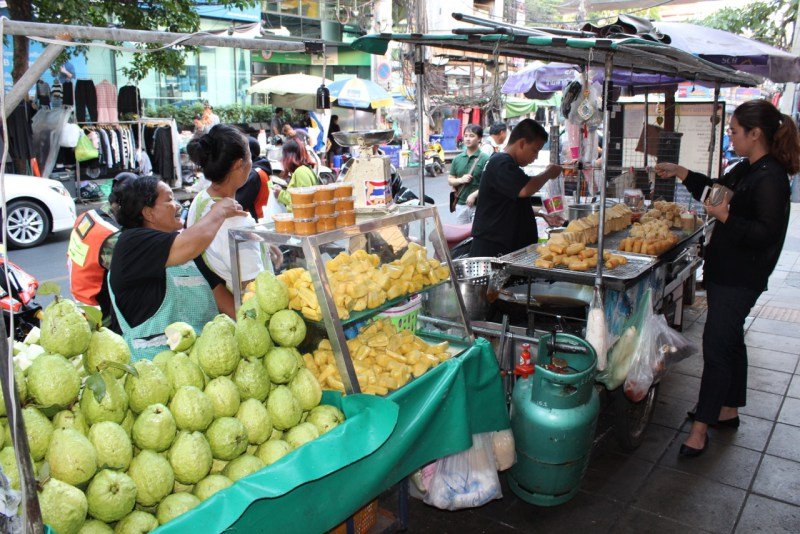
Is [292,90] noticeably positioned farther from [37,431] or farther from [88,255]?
[37,431]

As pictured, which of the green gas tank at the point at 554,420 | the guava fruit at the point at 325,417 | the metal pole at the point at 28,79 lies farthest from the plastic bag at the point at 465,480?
the metal pole at the point at 28,79

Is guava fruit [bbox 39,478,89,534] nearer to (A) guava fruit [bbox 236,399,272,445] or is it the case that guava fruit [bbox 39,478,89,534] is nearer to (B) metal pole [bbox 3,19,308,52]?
(A) guava fruit [bbox 236,399,272,445]

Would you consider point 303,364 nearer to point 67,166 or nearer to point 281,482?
point 281,482

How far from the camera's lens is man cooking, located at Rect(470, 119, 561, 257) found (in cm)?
429

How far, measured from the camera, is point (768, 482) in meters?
3.59

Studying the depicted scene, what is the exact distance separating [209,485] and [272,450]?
0.85 feet

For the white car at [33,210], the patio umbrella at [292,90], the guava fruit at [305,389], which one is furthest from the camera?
the patio umbrella at [292,90]

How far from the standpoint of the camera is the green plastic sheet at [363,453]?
187cm

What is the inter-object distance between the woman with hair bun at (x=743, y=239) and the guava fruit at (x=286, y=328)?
2474mm

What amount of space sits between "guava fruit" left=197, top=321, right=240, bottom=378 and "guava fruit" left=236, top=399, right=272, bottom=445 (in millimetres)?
147

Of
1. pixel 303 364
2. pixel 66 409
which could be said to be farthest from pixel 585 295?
pixel 66 409

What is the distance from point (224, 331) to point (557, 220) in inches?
181

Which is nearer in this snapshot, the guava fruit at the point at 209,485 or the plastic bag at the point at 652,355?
the guava fruit at the point at 209,485

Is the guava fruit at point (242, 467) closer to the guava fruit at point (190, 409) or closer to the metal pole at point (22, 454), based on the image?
the guava fruit at point (190, 409)
